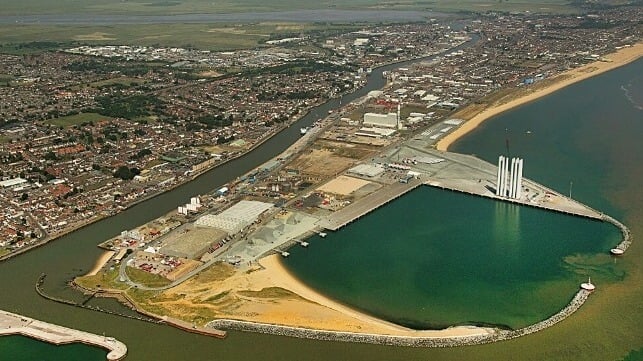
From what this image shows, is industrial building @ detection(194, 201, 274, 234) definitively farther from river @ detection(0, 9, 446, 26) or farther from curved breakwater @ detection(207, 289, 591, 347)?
river @ detection(0, 9, 446, 26)

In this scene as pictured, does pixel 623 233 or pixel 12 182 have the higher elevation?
pixel 623 233

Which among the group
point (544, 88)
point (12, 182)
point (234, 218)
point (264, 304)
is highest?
point (544, 88)

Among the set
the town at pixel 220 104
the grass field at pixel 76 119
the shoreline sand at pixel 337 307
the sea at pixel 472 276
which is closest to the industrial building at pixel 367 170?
the town at pixel 220 104

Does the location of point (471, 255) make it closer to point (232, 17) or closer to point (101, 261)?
point (101, 261)

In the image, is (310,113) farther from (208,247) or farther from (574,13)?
(574,13)

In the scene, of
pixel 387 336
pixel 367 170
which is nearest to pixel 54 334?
pixel 387 336

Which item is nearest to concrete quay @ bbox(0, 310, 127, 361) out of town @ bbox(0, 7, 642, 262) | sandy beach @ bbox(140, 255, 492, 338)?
sandy beach @ bbox(140, 255, 492, 338)

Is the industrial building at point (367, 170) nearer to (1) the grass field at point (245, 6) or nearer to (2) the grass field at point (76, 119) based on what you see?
(2) the grass field at point (76, 119)
